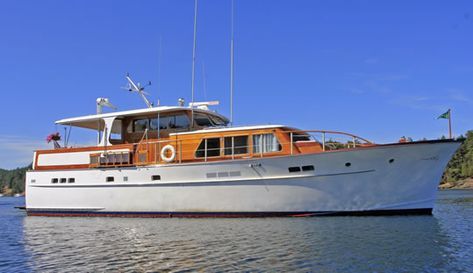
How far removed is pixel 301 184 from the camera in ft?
51.9

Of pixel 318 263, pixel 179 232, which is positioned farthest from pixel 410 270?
pixel 179 232

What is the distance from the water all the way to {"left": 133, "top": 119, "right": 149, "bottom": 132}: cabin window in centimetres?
511

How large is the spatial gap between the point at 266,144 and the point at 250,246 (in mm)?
6142

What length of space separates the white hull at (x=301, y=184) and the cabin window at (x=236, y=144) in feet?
2.33

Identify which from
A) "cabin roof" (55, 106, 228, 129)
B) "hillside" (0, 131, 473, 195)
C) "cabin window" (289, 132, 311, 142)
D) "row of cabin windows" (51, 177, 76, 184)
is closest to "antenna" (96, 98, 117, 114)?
"cabin roof" (55, 106, 228, 129)

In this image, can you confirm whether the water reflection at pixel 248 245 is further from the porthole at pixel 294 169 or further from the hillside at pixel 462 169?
the hillside at pixel 462 169

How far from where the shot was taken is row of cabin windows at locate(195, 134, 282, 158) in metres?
16.4

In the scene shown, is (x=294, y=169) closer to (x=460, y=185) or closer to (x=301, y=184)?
(x=301, y=184)

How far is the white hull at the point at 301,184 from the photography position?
15438mm

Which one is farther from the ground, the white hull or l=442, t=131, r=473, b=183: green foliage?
l=442, t=131, r=473, b=183: green foliage

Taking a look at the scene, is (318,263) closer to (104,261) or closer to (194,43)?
(104,261)

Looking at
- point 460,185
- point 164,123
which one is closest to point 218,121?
point 164,123

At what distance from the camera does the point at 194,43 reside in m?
20.1

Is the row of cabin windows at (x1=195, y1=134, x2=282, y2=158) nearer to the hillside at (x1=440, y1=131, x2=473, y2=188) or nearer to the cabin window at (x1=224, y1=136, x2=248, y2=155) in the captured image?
the cabin window at (x1=224, y1=136, x2=248, y2=155)
